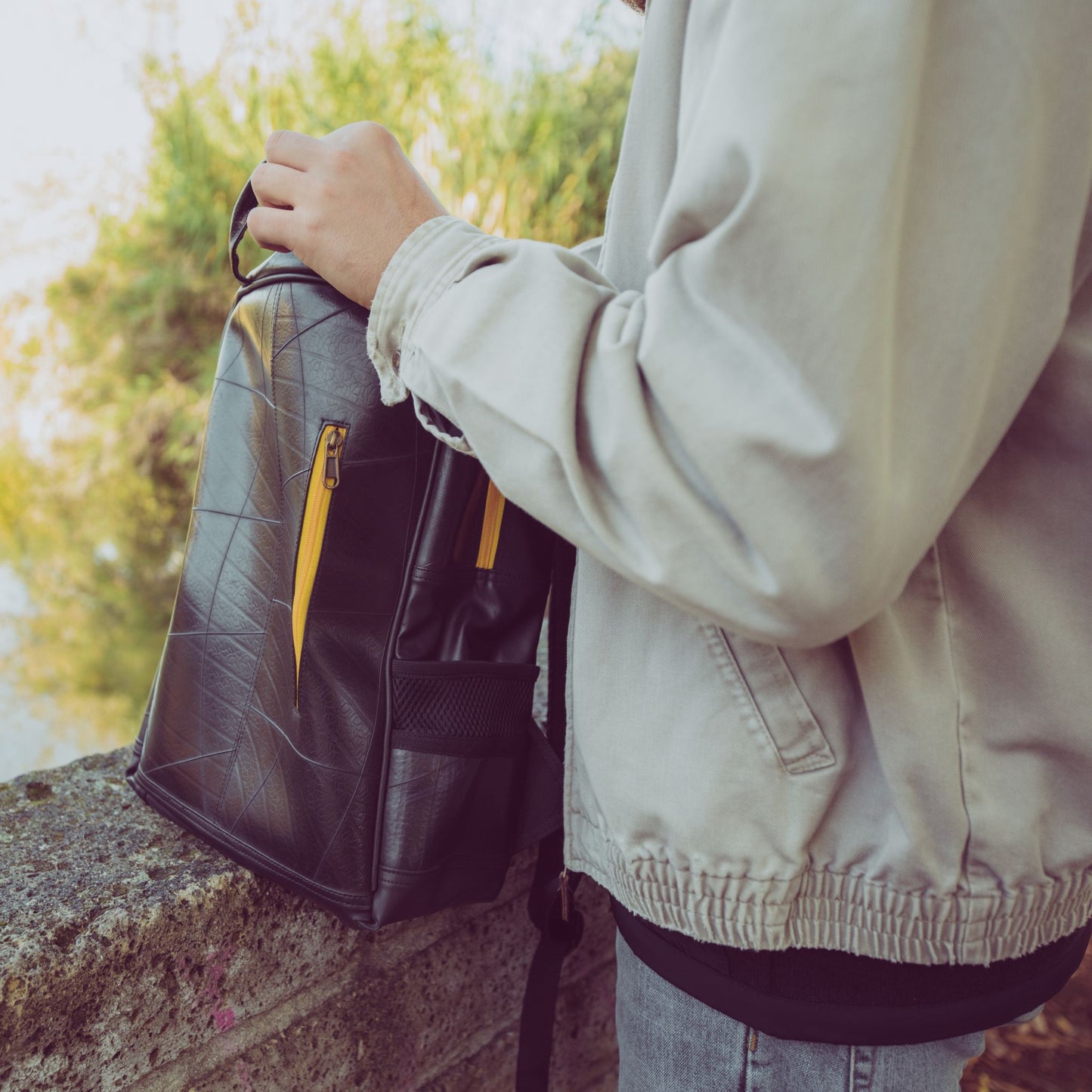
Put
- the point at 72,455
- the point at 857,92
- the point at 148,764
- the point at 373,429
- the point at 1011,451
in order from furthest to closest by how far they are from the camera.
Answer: the point at 72,455, the point at 148,764, the point at 373,429, the point at 1011,451, the point at 857,92

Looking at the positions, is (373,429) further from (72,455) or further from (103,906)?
(72,455)

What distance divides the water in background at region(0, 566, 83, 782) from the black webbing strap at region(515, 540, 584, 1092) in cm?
428

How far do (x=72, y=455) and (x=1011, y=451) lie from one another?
6786mm

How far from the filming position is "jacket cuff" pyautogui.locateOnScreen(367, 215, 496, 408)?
57 centimetres

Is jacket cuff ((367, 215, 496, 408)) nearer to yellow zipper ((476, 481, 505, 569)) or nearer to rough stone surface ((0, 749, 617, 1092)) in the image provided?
yellow zipper ((476, 481, 505, 569))

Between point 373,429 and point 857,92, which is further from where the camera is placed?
point 373,429

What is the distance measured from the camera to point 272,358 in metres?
0.73

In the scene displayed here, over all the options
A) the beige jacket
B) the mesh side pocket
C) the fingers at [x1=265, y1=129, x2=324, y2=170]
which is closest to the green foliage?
the fingers at [x1=265, y1=129, x2=324, y2=170]

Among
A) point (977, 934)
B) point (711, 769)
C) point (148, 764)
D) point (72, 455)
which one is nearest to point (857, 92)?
point (711, 769)

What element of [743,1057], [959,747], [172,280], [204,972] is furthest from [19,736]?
[959,747]

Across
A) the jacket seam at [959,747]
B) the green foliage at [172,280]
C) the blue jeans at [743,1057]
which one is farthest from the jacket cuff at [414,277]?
the green foliage at [172,280]

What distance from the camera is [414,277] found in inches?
23.0

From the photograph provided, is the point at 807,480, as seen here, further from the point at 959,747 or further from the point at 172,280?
the point at 172,280

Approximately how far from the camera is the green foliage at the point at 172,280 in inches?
208
